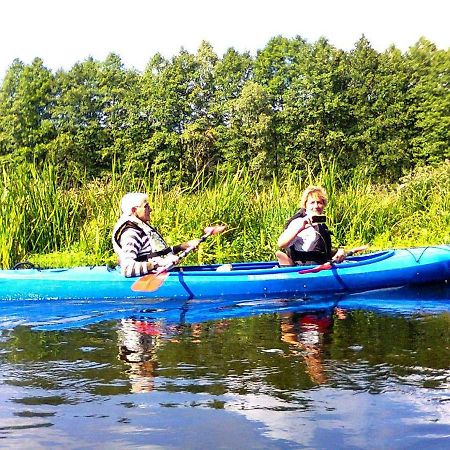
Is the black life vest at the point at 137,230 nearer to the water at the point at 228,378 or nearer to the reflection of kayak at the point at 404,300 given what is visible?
the water at the point at 228,378

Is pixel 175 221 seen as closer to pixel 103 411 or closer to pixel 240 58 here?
pixel 103 411

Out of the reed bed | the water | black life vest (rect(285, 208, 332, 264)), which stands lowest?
the water

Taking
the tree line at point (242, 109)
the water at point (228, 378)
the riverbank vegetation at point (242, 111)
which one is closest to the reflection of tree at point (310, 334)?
the water at point (228, 378)

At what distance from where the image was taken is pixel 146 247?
282 inches

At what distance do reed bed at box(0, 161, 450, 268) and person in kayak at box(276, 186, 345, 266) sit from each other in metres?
1.65

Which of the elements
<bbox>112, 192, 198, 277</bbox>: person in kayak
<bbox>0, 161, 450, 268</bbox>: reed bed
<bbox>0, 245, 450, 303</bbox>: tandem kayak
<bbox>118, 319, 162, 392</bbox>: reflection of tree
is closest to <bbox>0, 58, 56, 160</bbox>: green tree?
<bbox>0, 161, 450, 268</bbox>: reed bed

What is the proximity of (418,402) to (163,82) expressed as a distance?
34059mm

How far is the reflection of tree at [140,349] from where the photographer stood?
14.0 ft

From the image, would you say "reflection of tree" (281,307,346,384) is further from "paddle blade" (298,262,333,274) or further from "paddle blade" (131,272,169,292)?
"paddle blade" (131,272,169,292)

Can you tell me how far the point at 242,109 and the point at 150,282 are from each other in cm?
2740

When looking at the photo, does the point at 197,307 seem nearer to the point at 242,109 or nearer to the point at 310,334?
the point at 310,334

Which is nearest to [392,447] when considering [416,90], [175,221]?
[175,221]

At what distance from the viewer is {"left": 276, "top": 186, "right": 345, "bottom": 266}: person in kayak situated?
7.30 metres

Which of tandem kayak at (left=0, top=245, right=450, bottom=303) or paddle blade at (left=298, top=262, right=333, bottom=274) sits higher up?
paddle blade at (left=298, top=262, right=333, bottom=274)
